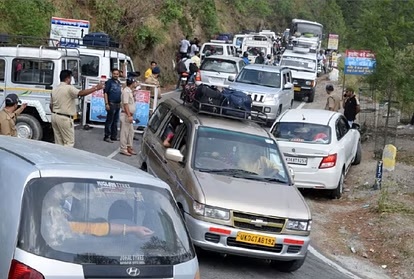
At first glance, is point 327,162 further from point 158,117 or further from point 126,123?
point 126,123

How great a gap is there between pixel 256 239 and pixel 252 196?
56 centimetres

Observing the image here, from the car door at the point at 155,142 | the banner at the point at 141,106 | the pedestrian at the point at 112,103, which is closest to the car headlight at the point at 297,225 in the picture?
the car door at the point at 155,142

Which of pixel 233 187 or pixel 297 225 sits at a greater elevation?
pixel 233 187

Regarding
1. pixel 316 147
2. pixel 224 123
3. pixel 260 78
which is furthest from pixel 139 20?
pixel 224 123

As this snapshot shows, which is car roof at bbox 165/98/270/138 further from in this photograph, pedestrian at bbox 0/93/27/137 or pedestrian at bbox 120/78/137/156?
pedestrian at bbox 120/78/137/156

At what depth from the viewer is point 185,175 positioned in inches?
371

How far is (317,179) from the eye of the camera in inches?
554

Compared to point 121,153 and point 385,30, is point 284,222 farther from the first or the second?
point 385,30

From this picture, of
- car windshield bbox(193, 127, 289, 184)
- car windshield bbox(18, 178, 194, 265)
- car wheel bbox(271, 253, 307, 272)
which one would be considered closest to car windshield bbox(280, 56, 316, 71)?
car windshield bbox(193, 127, 289, 184)

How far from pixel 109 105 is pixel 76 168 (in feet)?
38.3

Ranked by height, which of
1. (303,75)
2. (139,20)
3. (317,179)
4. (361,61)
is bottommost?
(317,179)

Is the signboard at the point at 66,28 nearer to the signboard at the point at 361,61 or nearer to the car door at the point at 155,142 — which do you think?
the signboard at the point at 361,61

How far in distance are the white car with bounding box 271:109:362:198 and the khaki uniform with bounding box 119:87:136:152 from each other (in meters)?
3.14

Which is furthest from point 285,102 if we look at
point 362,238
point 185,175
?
point 185,175
